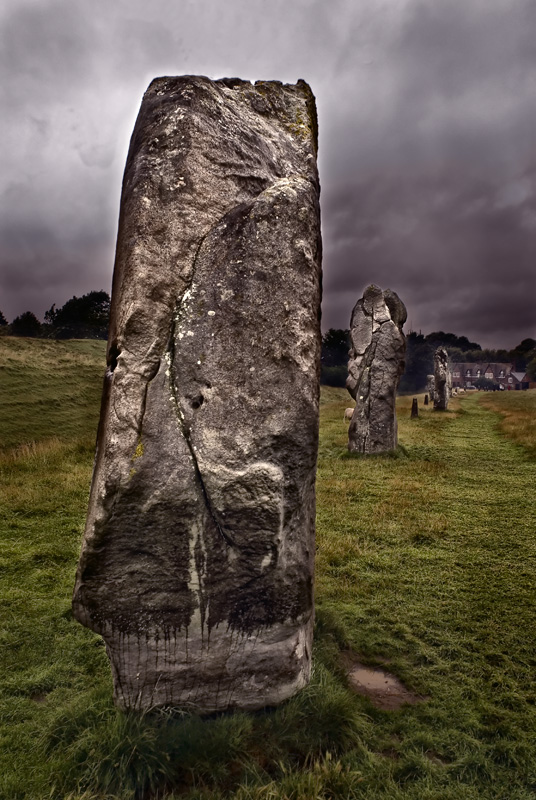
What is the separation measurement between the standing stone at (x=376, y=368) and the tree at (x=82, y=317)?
33569 mm

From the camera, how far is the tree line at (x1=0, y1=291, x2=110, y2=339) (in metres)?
43.8

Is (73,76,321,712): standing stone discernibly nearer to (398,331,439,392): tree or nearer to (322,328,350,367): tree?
(322,328,350,367): tree

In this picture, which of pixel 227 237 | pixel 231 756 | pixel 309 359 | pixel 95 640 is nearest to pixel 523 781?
pixel 231 756

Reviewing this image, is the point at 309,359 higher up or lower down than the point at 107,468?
higher up

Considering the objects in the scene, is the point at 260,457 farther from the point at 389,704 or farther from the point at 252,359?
the point at 389,704

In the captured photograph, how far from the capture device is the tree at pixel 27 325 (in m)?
43.2

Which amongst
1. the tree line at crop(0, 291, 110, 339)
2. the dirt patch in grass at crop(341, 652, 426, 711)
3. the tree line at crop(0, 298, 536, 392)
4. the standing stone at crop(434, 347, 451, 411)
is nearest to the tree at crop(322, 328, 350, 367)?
the tree line at crop(0, 298, 536, 392)

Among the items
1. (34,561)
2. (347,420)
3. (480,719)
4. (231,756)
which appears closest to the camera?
(231,756)

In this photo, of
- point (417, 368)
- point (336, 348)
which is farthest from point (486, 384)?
point (336, 348)

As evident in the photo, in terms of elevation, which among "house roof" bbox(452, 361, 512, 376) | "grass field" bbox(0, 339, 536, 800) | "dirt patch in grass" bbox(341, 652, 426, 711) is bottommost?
"dirt patch in grass" bbox(341, 652, 426, 711)

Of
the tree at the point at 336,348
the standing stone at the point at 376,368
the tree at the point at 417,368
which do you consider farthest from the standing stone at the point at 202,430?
the tree at the point at 417,368

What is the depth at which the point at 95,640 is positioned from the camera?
481 centimetres

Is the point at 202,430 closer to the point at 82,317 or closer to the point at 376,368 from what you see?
the point at 376,368

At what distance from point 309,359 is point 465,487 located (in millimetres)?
8146
